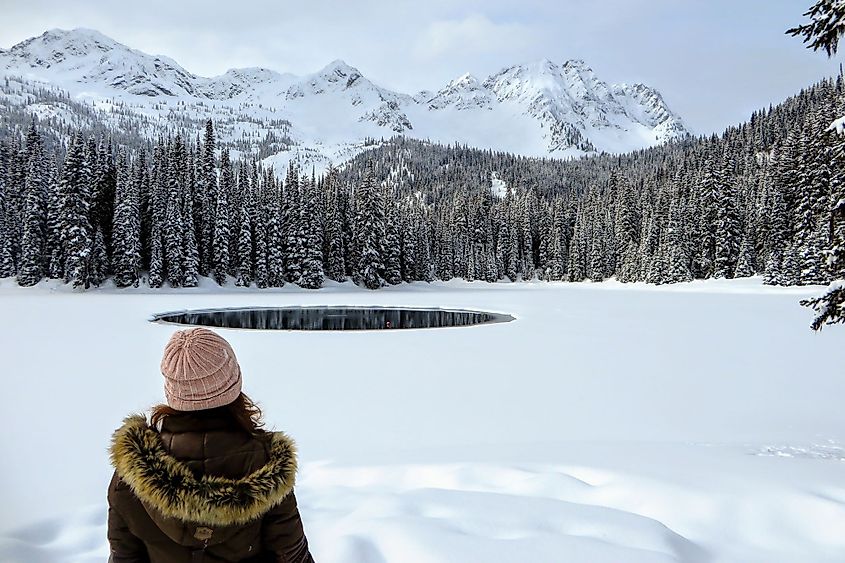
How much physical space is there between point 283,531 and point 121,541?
0.59 m

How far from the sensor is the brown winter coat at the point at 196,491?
6.37 feet

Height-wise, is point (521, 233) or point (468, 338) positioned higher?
point (521, 233)

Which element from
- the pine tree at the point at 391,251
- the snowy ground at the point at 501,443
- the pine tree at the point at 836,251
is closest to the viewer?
the snowy ground at the point at 501,443

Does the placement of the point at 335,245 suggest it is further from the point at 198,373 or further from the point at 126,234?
the point at 198,373

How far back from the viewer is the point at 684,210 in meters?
62.2

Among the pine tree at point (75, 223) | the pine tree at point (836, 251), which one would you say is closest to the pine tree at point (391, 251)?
the pine tree at point (75, 223)

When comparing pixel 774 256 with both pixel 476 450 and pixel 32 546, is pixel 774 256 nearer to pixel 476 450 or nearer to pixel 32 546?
pixel 476 450

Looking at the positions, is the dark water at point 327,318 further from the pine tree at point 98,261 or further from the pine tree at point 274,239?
the pine tree at point 274,239

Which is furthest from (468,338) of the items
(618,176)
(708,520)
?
(618,176)

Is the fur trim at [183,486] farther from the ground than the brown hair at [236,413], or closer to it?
closer to it

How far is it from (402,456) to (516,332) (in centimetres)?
1362

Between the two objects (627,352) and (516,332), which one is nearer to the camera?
(627,352)

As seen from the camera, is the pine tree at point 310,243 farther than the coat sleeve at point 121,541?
Yes

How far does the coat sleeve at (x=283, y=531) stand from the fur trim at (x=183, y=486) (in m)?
0.10
